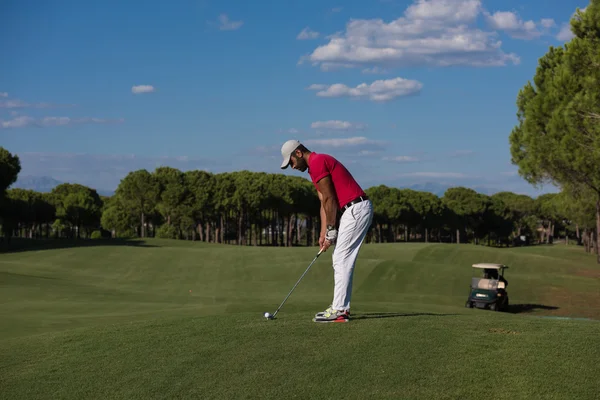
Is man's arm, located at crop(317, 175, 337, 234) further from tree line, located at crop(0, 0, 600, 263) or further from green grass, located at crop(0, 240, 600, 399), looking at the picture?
tree line, located at crop(0, 0, 600, 263)

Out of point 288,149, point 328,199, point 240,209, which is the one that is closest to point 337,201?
point 328,199

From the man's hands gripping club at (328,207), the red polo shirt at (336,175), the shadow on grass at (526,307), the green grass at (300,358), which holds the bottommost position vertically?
the shadow on grass at (526,307)

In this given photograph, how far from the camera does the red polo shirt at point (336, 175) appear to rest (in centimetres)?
1066

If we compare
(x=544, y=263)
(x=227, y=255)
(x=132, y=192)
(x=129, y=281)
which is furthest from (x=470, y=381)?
(x=132, y=192)

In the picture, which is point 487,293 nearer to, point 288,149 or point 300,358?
point 288,149

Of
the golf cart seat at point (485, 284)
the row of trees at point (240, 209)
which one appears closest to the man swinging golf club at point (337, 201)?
the golf cart seat at point (485, 284)

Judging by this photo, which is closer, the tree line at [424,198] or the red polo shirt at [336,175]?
the red polo shirt at [336,175]

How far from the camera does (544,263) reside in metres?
56.8

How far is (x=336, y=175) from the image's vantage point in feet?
35.4

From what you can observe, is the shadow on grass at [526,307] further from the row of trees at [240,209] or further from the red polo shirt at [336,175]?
the row of trees at [240,209]

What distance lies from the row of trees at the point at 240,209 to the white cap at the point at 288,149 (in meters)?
58.6

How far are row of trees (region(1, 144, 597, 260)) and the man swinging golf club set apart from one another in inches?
2287

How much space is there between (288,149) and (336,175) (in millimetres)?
840

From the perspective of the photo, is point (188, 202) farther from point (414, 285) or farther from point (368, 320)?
point (368, 320)
